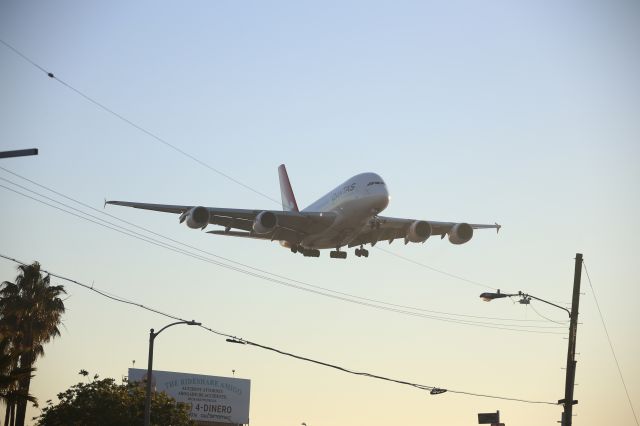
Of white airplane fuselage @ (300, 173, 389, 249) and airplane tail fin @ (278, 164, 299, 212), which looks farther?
airplane tail fin @ (278, 164, 299, 212)

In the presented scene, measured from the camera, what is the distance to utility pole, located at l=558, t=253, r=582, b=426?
132 feet

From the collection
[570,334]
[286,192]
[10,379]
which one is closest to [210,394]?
[286,192]

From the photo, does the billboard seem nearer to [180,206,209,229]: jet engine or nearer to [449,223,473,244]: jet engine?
[449,223,473,244]: jet engine

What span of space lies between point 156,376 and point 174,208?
5664 centimetres

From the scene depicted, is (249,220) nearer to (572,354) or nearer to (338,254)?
(338,254)

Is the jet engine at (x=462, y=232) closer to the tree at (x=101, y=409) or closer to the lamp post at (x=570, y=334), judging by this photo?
the tree at (x=101, y=409)

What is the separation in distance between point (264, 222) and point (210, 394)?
59283mm

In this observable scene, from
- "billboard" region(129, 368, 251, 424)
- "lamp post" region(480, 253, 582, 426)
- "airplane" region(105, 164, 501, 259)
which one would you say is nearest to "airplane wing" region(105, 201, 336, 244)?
"airplane" region(105, 164, 501, 259)

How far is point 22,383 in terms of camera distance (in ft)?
203

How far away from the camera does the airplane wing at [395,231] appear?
219 ft

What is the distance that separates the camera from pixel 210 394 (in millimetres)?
119625

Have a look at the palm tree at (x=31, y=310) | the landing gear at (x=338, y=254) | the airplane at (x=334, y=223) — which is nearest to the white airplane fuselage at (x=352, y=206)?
the airplane at (x=334, y=223)

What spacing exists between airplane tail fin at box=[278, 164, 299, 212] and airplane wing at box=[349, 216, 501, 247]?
15.1m

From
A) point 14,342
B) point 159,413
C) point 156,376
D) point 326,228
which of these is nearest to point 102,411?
point 159,413
